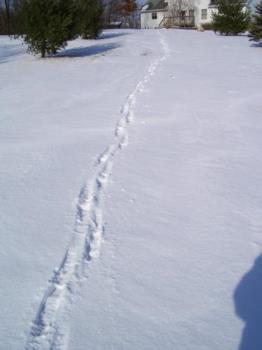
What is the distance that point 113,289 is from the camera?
277cm

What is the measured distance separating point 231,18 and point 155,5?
90.3 ft

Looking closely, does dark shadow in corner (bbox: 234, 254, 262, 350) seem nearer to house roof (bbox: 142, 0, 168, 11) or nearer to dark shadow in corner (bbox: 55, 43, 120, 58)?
dark shadow in corner (bbox: 55, 43, 120, 58)

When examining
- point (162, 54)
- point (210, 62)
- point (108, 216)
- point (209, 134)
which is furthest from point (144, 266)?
point (162, 54)

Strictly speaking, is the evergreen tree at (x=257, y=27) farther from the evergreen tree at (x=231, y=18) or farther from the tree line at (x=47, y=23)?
the tree line at (x=47, y=23)

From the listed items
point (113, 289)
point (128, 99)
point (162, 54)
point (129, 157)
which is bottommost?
point (113, 289)

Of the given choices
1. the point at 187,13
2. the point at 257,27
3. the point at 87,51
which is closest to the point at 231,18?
the point at 257,27

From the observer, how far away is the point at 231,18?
25891 millimetres

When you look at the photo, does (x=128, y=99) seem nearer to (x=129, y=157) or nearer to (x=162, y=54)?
(x=129, y=157)

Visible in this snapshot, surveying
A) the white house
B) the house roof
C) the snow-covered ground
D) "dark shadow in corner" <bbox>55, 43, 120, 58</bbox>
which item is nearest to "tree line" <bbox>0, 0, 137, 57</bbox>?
"dark shadow in corner" <bbox>55, 43, 120, 58</bbox>

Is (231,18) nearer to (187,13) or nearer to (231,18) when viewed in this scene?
(231,18)

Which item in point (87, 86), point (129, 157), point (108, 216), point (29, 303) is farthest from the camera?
point (87, 86)

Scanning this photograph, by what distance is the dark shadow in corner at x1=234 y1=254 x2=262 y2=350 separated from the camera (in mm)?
2375

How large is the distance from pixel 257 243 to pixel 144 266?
1011mm

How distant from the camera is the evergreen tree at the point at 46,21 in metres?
15.0
